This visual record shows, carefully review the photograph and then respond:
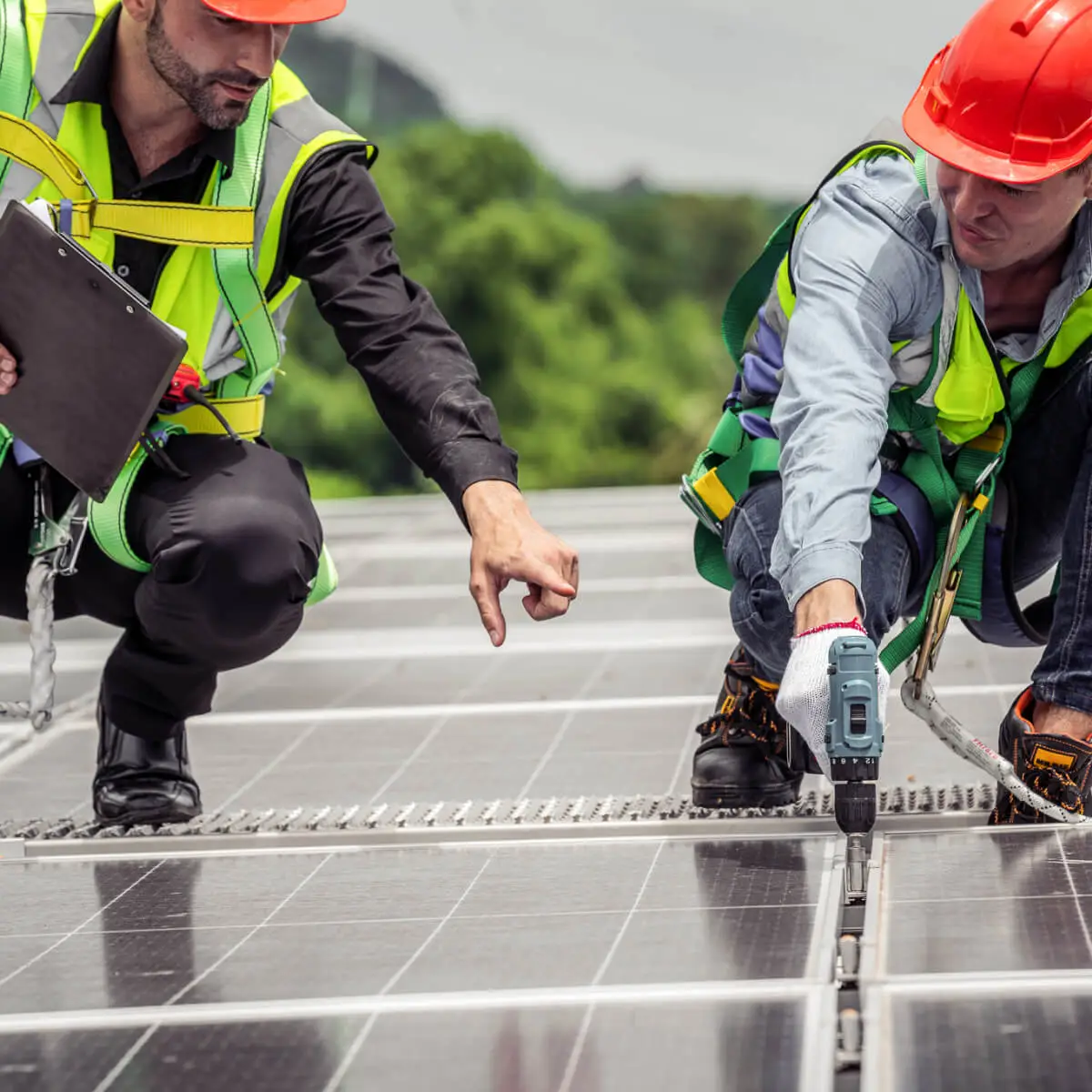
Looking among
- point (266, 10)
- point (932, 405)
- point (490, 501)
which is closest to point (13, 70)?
point (266, 10)

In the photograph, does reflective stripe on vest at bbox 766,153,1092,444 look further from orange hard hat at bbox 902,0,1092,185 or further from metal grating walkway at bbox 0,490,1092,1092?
metal grating walkway at bbox 0,490,1092,1092

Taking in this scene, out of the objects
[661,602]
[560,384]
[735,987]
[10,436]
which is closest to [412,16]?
[560,384]

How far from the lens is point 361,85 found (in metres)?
21.0

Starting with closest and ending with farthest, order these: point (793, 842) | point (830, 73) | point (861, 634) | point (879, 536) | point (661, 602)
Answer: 1. point (861, 634)
2. point (793, 842)
3. point (879, 536)
4. point (661, 602)
5. point (830, 73)

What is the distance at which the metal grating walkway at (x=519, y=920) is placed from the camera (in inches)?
82.8

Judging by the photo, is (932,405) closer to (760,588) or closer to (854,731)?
(760,588)

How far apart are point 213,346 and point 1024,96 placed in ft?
5.21

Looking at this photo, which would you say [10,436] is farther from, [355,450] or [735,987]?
[355,450]

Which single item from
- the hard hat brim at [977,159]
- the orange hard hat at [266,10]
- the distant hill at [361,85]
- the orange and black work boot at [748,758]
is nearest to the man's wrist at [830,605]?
the orange and black work boot at [748,758]

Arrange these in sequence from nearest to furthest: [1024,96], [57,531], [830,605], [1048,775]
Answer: [830,605] → [1024,96] → [1048,775] → [57,531]

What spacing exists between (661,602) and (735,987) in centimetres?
428

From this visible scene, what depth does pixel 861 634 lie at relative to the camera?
2.72 m

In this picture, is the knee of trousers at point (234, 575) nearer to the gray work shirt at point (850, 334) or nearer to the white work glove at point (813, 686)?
the gray work shirt at point (850, 334)

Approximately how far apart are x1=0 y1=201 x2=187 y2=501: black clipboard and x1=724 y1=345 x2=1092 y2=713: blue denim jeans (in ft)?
3.68
